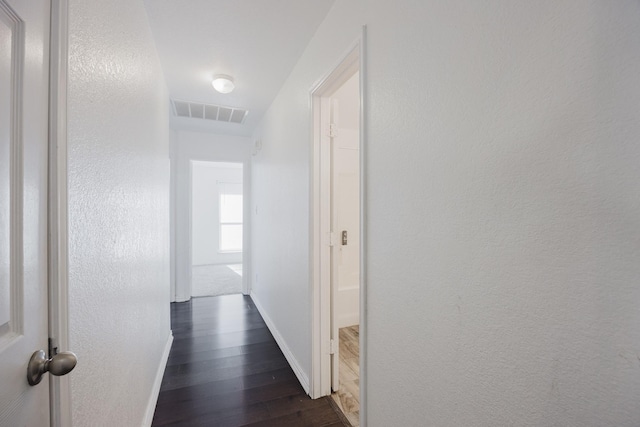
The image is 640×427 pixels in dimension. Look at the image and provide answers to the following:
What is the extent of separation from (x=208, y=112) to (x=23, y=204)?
9.95ft

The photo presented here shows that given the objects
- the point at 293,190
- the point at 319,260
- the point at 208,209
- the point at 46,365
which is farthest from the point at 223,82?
the point at 208,209

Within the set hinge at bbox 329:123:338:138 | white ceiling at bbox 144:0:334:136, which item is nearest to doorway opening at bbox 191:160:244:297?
white ceiling at bbox 144:0:334:136

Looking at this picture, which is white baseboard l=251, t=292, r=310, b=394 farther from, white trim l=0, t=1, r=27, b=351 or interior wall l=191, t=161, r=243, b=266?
interior wall l=191, t=161, r=243, b=266

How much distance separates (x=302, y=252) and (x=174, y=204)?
2.72 metres

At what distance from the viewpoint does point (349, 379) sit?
82.5 inches

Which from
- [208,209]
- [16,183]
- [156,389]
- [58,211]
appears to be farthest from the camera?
[208,209]

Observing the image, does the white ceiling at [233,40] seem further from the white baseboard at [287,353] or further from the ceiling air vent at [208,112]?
the white baseboard at [287,353]

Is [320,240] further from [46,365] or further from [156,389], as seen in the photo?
[156,389]

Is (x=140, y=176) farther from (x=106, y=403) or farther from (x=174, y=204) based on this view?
(x=174, y=204)

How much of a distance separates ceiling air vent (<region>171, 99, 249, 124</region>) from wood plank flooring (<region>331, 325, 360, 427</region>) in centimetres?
288

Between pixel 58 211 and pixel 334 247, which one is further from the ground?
pixel 58 211

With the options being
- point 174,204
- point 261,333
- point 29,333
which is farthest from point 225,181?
point 29,333

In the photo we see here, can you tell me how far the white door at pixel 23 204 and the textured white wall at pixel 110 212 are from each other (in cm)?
11

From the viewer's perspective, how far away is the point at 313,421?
1680mm
